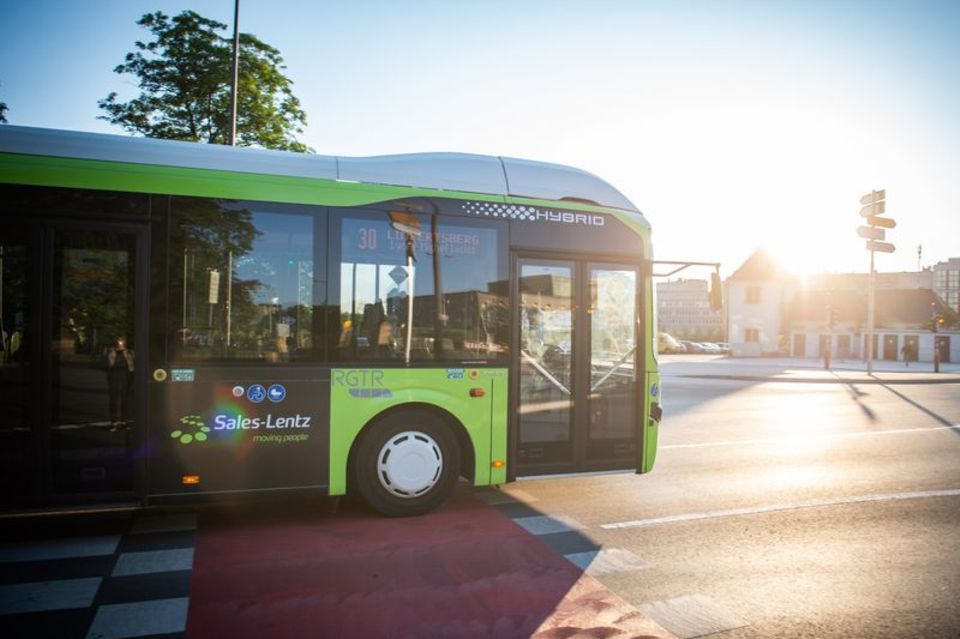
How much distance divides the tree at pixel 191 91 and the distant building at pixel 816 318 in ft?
189

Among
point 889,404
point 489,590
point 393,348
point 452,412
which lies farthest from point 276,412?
point 889,404

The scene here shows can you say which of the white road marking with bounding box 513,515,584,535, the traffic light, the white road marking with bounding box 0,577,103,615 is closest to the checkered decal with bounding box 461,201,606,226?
the white road marking with bounding box 513,515,584,535

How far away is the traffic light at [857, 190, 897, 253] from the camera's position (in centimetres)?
2641

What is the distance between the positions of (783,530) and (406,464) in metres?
3.67

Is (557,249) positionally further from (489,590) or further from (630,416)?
(489,590)

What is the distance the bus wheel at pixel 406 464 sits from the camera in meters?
6.32

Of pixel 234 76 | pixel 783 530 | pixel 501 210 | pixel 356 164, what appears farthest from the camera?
pixel 234 76

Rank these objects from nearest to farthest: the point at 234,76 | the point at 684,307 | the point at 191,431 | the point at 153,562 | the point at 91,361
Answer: the point at 153,562 < the point at 91,361 < the point at 191,431 < the point at 234,76 < the point at 684,307

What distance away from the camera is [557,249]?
7094mm

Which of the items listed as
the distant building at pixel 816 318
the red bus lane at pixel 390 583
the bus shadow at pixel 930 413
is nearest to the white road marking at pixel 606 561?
the red bus lane at pixel 390 583

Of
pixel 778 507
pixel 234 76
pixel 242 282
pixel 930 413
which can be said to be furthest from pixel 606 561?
pixel 930 413

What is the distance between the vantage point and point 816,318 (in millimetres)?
67125

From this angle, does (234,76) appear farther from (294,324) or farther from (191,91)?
(294,324)

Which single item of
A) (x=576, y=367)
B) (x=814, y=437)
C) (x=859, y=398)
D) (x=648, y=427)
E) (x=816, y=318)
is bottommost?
(x=859, y=398)
